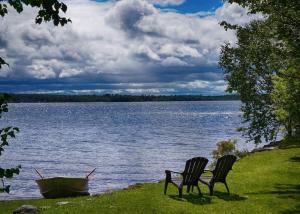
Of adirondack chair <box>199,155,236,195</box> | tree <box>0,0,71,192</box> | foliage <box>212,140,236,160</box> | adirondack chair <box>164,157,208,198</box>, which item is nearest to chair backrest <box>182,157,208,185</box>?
adirondack chair <box>164,157,208,198</box>

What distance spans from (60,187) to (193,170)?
13.9 metres

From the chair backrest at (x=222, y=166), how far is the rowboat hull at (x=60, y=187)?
1355 centimetres

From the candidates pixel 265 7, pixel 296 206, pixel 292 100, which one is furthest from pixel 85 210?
pixel 292 100

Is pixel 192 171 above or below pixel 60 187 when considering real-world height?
above

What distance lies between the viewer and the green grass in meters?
17.3

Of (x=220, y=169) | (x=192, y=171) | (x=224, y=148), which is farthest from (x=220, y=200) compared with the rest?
(x=224, y=148)

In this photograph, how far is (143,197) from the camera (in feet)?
66.9

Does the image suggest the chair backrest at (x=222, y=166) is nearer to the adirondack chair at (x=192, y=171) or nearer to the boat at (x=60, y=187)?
the adirondack chair at (x=192, y=171)

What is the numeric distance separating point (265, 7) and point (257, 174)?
39.8 ft

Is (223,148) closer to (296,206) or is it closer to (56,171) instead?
(56,171)

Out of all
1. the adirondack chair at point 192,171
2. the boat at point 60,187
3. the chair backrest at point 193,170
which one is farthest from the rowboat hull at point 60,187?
the chair backrest at point 193,170

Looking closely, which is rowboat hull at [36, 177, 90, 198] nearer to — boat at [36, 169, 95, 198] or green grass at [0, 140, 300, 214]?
boat at [36, 169, 95, 198]

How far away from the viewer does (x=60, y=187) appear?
101ft

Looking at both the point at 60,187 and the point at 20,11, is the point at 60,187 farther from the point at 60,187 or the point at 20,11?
the point at 20,11
